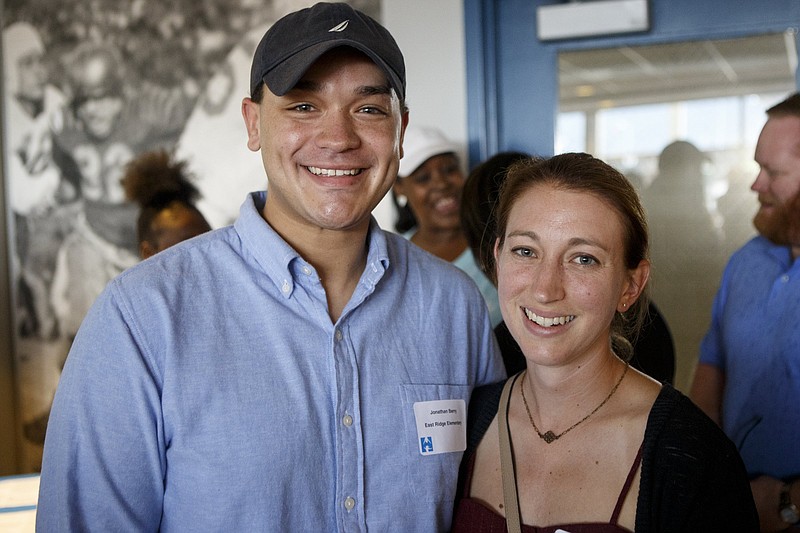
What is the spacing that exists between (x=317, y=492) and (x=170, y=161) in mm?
2290

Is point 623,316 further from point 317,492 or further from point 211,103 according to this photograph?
point 211,103

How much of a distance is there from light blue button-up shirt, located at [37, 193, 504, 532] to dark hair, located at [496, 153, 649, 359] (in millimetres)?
349

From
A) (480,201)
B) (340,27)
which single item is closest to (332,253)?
(340,27)

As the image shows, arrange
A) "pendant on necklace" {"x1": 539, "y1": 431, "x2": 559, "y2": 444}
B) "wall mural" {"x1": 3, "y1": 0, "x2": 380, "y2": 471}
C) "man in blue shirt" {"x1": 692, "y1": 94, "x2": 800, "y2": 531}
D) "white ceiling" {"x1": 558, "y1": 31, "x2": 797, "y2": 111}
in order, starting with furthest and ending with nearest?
"wall mural" {"x1": 3, "y1": 0, "x2": 380, "y2": 471}
"white ceiling" {"x1": 558, "y1": 31, "x2": 797, "y2": 111}
"man in blue shirt" {"x1": 692, "y1": 94, "x2": 800, "y2": 531}
"pendant on necklace" {"x1": 539, "y1": 431, "x2": 559, "y2": 444}

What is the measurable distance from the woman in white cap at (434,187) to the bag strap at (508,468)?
128 centimetres

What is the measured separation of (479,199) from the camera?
2436 millimetres

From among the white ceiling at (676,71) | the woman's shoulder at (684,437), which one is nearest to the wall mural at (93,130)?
the white ceiling at (676,71)

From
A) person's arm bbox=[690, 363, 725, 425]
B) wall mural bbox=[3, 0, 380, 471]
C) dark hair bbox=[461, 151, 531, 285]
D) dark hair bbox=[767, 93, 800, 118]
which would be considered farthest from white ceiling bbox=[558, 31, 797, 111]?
wall mural bbox=[3, 0, 380, 471]

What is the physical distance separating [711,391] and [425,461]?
4.24 ft

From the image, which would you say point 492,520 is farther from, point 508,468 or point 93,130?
point 93,130

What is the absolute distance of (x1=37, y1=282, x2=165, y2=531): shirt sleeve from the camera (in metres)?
1.35

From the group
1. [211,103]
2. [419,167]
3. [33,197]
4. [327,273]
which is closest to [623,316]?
[327,273]

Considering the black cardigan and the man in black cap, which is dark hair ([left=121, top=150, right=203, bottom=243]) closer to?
the man in black cap

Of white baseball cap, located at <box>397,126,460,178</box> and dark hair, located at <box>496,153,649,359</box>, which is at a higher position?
white baseball cap, located at <box>397,126,460,178</box>
